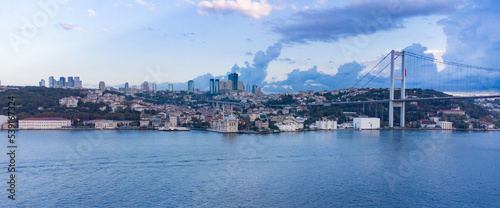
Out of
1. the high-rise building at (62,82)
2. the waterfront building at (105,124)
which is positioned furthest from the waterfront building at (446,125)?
the high-rise building at (62,82)

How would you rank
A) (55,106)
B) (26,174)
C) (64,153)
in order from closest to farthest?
(26,174), (64,153), (55,106)

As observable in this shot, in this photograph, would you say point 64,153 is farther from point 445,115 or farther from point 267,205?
point 445,115

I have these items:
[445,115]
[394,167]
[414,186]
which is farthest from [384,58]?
[414,186]

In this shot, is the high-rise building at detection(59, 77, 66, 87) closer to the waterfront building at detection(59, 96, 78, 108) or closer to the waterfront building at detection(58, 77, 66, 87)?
the waterfront building at detection(58, 77, 66, 87)

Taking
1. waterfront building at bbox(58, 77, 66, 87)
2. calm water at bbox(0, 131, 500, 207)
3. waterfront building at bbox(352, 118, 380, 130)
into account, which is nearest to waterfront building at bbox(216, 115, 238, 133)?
waterfront building at bbox(352, 118, 380, 130)

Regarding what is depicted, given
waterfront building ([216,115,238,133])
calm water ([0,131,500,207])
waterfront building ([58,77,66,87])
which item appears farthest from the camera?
waterfront building ([58,77,66,87])
